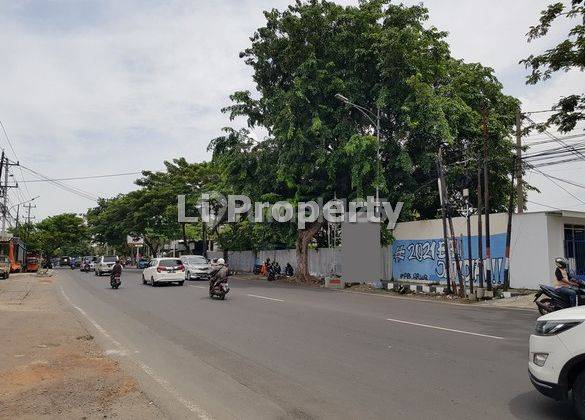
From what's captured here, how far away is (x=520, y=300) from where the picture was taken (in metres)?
18.7

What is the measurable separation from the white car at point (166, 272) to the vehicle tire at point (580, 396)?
23336 mm

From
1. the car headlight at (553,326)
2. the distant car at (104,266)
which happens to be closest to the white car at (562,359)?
the car headlight at (553,326)

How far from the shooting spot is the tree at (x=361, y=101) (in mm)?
25359

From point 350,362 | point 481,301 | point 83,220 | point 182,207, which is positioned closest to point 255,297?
point 481,301

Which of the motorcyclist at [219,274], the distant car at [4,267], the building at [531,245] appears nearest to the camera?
the motorcyclist at [219,274]

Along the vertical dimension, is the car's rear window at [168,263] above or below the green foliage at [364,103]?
below

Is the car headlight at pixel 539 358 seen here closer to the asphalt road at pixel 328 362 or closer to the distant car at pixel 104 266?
the asphalt road at pixel 328 362

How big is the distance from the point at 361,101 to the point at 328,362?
21.5m

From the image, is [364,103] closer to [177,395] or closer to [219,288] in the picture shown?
[219,288]

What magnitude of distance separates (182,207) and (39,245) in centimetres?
3596

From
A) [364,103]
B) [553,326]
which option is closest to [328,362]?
[553,326]

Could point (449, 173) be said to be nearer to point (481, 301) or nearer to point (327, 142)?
point (327, 142)

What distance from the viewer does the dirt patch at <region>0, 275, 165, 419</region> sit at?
5.54 metres

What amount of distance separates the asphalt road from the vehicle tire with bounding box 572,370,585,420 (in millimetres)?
405
